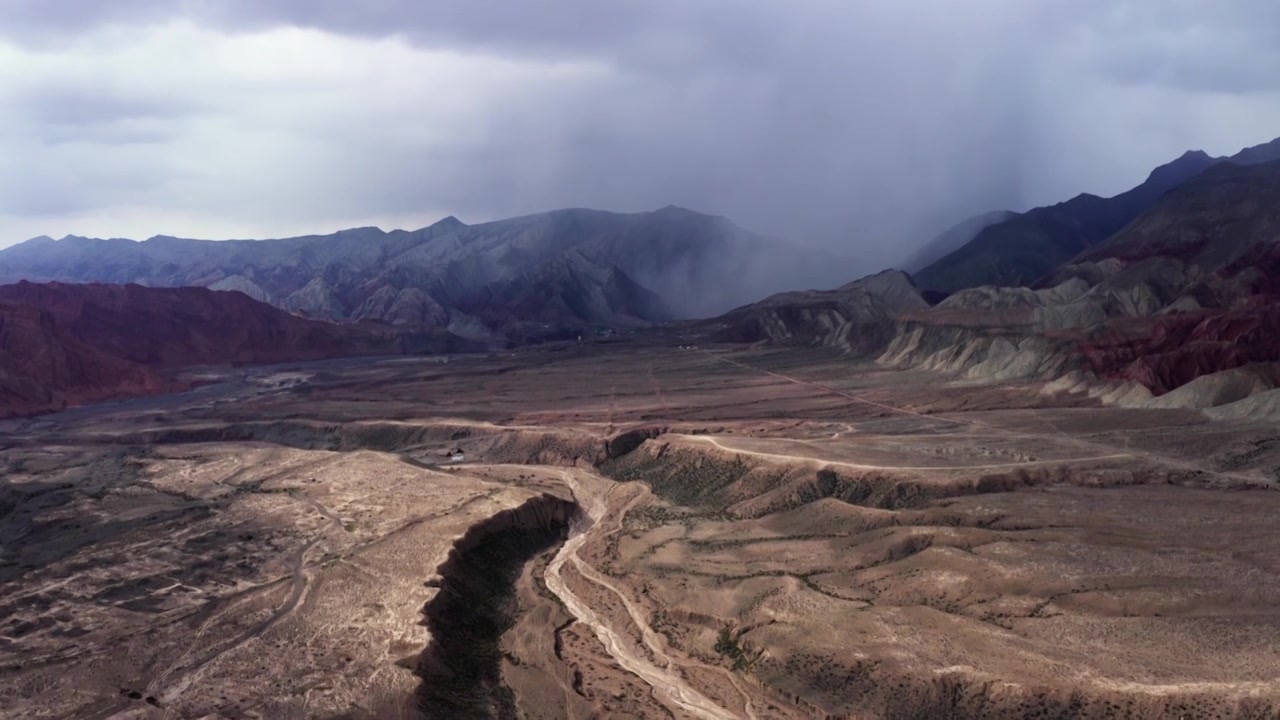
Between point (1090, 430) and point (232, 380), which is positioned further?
point (232, 380)

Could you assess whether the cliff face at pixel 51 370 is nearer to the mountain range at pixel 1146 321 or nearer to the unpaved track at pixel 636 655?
the unpaved track at pixel 636 655

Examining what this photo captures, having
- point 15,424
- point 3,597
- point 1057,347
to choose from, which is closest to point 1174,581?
point 3,597

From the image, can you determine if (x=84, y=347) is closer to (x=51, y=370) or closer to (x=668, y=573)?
(x=51, y=370)

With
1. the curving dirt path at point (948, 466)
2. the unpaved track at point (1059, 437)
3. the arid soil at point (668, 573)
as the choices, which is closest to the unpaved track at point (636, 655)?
the arid soil at point (668, 573)

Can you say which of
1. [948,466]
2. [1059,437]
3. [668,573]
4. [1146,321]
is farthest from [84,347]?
[1146,321]

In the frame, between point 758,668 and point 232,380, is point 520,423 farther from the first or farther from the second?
point 232,380

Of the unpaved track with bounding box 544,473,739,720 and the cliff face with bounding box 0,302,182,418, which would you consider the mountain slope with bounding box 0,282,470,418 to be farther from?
the unpaved track with bounding box 544,473,739,720
